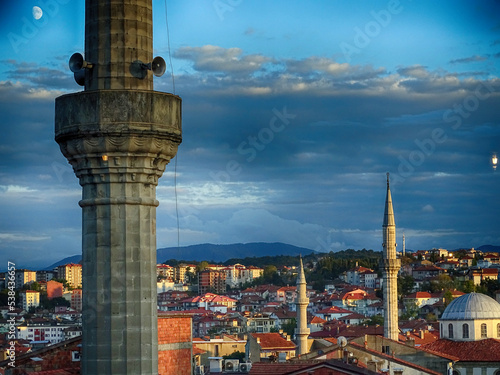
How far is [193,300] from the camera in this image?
519ft

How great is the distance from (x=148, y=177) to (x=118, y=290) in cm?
116

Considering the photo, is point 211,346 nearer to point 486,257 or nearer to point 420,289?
point 420,289

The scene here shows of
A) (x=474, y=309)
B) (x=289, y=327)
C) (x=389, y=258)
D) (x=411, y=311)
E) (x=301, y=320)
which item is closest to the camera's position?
(x=474, y=309)

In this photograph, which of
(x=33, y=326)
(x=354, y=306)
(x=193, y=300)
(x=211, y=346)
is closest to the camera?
(x=211, y=346)

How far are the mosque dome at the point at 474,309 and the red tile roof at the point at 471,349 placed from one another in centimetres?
157

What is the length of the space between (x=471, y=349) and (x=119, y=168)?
3847 centimetres

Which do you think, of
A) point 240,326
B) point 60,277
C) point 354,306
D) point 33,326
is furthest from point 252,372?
point 60,277

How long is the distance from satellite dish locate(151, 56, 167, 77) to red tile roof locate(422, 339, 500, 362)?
122ft

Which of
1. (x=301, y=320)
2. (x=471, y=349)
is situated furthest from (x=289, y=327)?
(x=471, y=349)

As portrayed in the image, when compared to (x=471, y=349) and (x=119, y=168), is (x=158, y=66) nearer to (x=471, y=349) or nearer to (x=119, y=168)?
(x=119, y=168)

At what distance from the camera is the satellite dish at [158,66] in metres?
9.94

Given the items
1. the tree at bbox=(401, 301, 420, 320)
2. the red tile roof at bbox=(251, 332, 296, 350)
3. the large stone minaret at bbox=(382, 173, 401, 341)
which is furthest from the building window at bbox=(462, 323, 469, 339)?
the tree at bbox=(401, 301, 420, 320)

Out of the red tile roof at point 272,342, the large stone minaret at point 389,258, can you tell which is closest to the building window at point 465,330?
the large stone minaret at point 389,258

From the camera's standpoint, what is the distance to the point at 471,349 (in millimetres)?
46031
